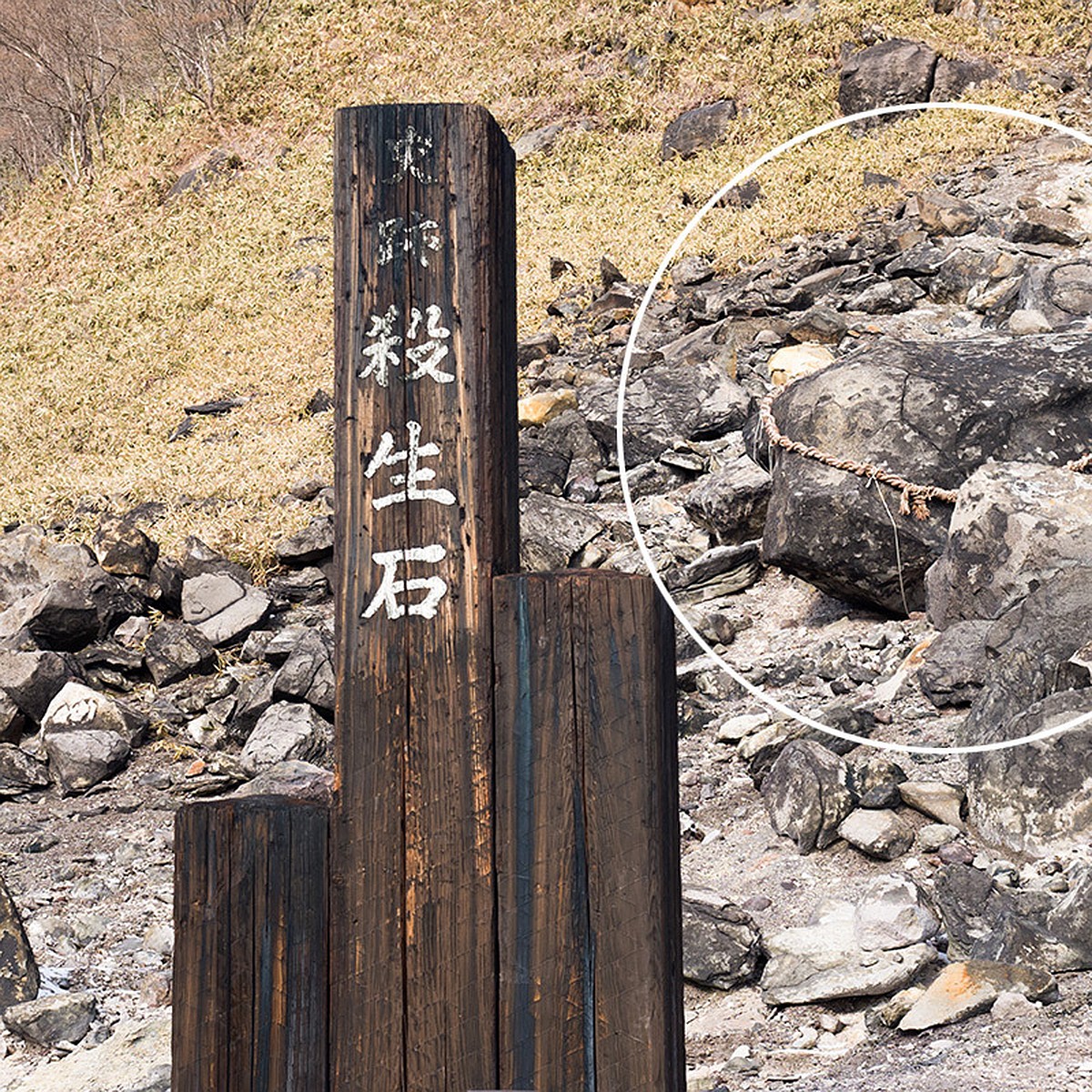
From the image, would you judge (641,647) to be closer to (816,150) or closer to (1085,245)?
(1085,245)

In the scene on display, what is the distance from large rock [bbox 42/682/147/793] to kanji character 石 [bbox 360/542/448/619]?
17.1 feet

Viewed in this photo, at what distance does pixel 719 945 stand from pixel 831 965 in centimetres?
34

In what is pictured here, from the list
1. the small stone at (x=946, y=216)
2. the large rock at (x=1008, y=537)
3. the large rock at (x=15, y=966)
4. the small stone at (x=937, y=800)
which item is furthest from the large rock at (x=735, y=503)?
the small stone at (x=946, y=216)

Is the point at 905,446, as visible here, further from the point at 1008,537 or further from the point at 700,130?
the point at 700,130

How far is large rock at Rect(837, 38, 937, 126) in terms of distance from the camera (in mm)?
14852

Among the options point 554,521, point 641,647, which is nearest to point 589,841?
point 641,647

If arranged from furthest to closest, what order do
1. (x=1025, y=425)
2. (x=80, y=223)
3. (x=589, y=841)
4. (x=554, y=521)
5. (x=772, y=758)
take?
1. (x=80, y=223)
2. (x=554, y=521)
3. (x=1025, y=425)
4. (x=772, y=758)
5. (x=589, y=841)

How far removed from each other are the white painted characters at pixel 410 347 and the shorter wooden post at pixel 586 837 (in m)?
0.34

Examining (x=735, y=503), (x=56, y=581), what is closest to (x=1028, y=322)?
(x=735, y=503)

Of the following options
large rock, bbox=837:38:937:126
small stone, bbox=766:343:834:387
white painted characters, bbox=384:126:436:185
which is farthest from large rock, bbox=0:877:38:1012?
large rock, bbox=837:38:937:126

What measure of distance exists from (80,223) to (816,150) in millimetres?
12838

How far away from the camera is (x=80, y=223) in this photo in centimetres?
2084

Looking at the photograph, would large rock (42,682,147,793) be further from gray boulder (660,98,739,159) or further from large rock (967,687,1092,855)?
gray boulder (660,98,739,159)

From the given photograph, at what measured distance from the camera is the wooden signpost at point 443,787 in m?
1.68
